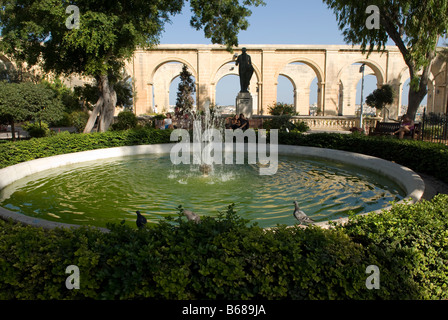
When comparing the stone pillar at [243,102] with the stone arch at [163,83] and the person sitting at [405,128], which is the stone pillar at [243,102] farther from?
the stone arch at [163,83]

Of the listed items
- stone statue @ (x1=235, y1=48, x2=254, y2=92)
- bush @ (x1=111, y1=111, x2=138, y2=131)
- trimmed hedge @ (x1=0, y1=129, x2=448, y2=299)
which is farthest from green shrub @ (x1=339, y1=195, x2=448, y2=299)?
bush @ (x1=111, y1=111, x2=138, y2=131)

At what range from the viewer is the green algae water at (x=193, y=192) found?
5363 millimetres

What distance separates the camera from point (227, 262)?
2645 mm

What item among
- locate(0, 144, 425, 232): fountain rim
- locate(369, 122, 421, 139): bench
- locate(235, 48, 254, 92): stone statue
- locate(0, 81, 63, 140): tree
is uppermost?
locate(235, 48, 254, 92): stone statue

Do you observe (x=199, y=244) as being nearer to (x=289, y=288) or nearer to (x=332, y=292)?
(x=289, y=288)

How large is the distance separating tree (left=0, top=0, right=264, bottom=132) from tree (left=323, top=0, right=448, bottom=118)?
12.0 ft

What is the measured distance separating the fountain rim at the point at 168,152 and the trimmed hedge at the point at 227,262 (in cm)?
100

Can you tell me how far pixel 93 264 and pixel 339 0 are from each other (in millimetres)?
12833

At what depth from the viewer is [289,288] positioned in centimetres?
263

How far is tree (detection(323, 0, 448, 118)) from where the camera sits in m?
10.7

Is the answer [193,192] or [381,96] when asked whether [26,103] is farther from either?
[381,96]

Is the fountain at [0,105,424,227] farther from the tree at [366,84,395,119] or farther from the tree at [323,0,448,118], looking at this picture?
the tree at [366,84,395,119]
